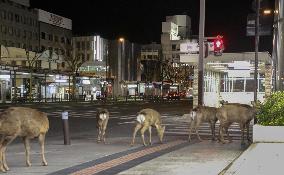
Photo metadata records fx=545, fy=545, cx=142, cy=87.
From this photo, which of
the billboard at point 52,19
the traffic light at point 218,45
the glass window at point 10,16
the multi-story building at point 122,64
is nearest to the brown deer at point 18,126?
the traffic light at point 218,45

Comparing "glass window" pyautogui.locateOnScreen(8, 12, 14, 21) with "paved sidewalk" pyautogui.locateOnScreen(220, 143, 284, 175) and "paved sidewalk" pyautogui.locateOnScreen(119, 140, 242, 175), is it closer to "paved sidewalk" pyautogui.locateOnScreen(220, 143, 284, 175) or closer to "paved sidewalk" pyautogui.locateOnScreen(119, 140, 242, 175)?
"paved sidewalk" pyautogui.locateOnScreen(119, 140, 242, 175)

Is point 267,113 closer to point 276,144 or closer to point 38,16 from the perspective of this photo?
point 276,144

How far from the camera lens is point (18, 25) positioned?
105125mm

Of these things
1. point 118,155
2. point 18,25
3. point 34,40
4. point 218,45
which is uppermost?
point 18,25

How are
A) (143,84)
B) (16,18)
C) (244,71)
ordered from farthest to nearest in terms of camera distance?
(143,84), (16,18), (244,71)

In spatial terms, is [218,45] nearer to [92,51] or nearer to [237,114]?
[237,114]

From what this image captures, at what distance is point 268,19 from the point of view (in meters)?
11.4

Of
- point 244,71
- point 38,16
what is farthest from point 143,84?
point 244,71

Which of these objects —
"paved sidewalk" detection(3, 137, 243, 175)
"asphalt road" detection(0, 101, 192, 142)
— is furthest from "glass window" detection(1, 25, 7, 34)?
"paved sidewalk" detection(3, 137, 243, 175)

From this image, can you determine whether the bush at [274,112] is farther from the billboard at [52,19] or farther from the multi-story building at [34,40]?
the billboard at [52,19]

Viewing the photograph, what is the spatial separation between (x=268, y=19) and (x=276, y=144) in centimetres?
264

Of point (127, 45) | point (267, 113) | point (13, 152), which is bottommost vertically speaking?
point (13, 152)

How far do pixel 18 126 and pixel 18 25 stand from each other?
97.1 meters

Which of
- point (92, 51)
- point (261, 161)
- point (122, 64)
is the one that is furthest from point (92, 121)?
point (92, 51)
